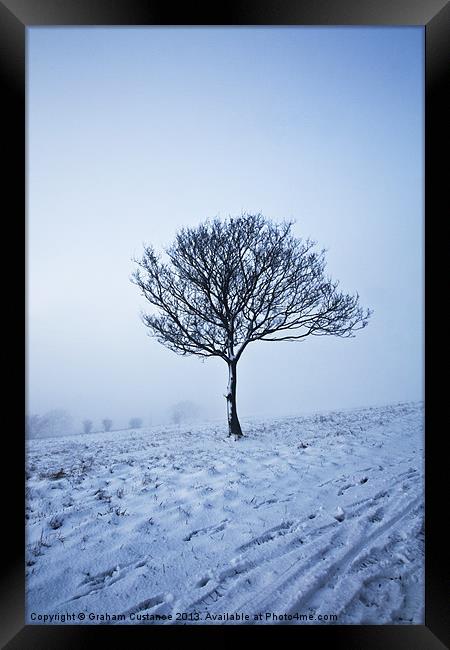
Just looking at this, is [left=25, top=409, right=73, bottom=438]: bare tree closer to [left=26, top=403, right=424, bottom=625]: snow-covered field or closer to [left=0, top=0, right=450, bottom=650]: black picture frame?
[left=26, top=403, right=424, bottom=625]: snow-covered field

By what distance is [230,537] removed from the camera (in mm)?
4172

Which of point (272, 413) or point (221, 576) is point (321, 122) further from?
point (221, 576)

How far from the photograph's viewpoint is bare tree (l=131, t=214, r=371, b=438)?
252 inches

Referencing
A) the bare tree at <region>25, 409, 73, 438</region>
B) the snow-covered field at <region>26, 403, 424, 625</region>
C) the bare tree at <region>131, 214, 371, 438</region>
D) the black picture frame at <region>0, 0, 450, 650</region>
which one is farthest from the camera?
the bare tree at <region>131, 214, 371, 438</region>

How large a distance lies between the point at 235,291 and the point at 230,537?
5055mm

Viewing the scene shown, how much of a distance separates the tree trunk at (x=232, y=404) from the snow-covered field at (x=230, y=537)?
107cm

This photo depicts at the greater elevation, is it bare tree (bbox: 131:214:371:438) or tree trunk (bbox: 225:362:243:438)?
bare tree (bbox: 131:214:371:438)

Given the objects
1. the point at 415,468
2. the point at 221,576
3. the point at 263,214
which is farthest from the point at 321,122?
the point at 221,576

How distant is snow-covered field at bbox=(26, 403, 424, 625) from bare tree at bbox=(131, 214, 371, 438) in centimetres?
211

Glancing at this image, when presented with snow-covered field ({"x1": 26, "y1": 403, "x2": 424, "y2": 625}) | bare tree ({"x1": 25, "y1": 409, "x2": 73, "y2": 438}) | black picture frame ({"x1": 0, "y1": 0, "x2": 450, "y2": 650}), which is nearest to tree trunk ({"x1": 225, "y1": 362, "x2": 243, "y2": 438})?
snow-covered field ({"x1": 26, "y1": 403, "x2": 424, "y2": 625})

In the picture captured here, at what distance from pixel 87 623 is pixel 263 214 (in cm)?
587
